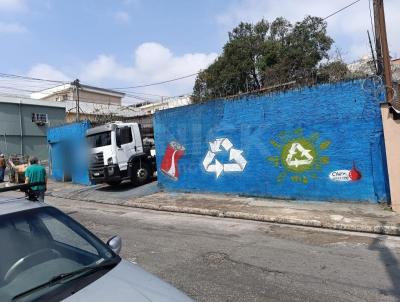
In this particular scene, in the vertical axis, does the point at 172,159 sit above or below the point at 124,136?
below

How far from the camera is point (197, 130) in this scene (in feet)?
50.6

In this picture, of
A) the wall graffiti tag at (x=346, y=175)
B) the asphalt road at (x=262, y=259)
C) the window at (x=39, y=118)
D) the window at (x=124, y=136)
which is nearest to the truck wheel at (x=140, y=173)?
the window at (x=124, y=136)

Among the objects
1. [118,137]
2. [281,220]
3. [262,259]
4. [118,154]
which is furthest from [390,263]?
[118,137]

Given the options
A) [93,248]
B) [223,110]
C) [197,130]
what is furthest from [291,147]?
[93,248]

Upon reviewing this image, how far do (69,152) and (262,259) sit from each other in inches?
703

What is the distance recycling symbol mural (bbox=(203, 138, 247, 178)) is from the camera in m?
14.1

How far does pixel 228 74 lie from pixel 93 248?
3557 cm

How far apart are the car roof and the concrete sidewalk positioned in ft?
23.8

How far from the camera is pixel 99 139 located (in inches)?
724

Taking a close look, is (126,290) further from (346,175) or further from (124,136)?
(124,136)

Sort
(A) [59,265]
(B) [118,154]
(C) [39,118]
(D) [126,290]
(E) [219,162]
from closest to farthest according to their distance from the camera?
(D) [126,290] → (A) [59,265] → (E) [219,162] → (B) [118,154] → (C) [39,118]

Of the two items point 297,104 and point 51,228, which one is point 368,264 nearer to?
point 51,228

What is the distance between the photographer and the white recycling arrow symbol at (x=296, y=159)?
12.3 meters

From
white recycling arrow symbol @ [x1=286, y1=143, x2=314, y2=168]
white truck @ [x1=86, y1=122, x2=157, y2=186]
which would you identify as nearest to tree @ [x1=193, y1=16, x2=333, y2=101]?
white truck @ [x1=86, y1=122, x2=157, y2=186]
